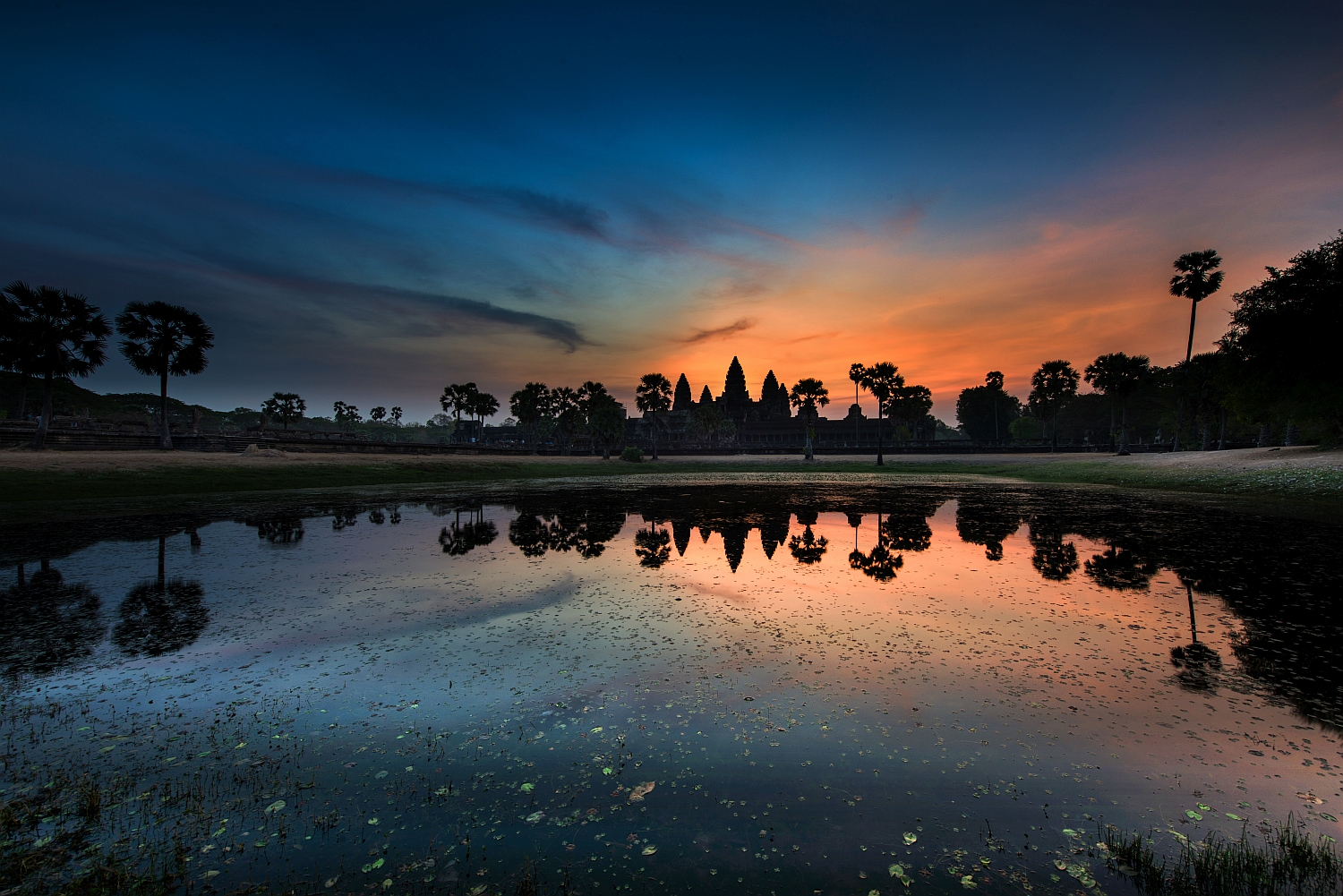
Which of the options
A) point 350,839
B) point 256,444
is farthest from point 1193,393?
point 256,444

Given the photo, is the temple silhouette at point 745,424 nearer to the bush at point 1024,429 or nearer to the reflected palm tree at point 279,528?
the bush at point 1024,429

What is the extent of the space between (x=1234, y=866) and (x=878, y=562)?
9.64 meters

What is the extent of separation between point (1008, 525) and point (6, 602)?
954 inches

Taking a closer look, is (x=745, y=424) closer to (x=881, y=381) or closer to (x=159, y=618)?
(x=881, y=381)

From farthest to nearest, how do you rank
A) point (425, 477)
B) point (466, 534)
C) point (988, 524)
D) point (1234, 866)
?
point (425, 477)
point (988, 524)
point (466, 534)
point (1234, 866)

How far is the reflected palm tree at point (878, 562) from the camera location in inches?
462

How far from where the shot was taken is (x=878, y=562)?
1297 centimetres

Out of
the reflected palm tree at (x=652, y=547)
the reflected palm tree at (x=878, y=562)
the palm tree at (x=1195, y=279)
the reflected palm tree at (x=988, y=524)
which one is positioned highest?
the palm tree at (x=1195, y=279)

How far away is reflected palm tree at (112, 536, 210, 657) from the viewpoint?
764 cm

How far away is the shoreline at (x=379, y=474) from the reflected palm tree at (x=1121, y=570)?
648 inches

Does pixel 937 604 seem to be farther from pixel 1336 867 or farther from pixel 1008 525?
pixel 1008 525

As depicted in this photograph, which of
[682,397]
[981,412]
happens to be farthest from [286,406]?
[981,412]

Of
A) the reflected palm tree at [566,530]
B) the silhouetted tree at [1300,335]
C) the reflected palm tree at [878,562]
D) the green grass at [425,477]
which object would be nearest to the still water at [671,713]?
the reflected palm tree at [878,562]

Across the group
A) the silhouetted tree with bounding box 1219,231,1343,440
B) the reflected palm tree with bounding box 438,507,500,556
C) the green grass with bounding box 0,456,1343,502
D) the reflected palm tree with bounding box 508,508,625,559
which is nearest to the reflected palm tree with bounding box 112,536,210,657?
the reflected palm tree with bounding box 438,507,500,556
